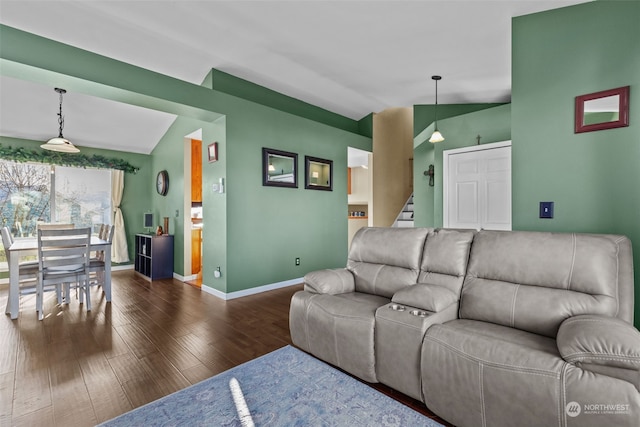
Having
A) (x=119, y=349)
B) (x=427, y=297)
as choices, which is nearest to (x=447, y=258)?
(x=427, y=297)

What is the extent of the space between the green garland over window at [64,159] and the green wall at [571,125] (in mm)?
6583

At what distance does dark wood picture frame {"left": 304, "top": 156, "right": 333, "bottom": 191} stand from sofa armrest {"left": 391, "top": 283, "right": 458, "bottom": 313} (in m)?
3.16

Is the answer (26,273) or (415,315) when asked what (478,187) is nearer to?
(415,315)

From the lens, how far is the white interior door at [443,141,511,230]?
12.6ft

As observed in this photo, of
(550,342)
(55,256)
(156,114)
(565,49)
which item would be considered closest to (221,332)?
(55,256)

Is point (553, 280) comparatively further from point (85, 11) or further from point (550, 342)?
Result: point (85, 11)

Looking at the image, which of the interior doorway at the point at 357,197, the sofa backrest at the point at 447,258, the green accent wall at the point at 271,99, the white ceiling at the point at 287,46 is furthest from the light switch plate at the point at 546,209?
the interior doorway at the point at 357,197

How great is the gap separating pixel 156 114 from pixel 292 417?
5301mm

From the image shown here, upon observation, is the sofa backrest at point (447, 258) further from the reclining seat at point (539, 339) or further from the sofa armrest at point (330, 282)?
the sofa armrest at point (330, 282)

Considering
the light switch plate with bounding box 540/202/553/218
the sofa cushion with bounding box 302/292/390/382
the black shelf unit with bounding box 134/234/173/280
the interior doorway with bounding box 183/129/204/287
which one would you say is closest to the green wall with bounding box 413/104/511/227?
the light switch plate with bounding box 540/202/553/218

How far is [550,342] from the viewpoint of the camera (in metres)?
1.42

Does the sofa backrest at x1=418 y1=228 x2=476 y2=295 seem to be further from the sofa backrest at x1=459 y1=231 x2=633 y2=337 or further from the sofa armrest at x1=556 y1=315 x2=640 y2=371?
the sofa armrest at x1=556 y1=315 x2=640 y2=371

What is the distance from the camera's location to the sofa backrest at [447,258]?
1990 mm

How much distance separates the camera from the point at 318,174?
498 centimetres
